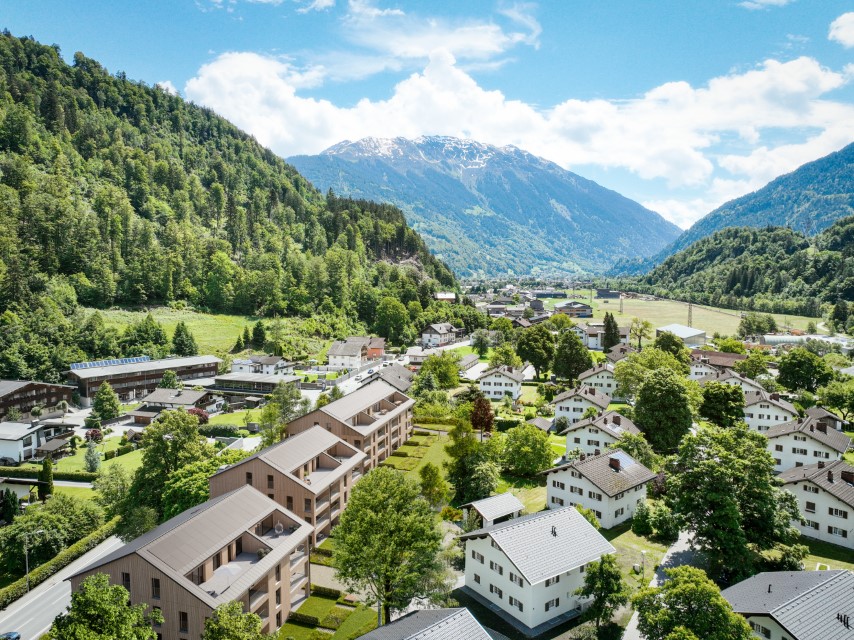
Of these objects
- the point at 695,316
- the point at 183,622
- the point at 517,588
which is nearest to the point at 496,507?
the point at 517,588

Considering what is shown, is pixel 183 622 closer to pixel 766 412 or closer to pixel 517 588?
pixel 517 588

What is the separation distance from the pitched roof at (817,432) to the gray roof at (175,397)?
6995cm

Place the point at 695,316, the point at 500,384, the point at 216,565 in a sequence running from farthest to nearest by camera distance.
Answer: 1. the point at 695,316
2. the point at 500,384
3. the point at 216,565

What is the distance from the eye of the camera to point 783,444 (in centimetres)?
4888

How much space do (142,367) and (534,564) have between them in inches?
3090

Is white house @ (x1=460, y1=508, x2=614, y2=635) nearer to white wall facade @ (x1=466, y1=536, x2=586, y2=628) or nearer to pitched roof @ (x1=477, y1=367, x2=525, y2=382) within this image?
white wall facade @ (x1=466, y1=536, x2=586, y2=628)

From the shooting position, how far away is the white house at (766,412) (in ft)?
189

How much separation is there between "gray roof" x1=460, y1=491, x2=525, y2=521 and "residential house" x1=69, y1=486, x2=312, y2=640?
38.6 feet

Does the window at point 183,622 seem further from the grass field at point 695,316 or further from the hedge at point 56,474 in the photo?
the grass field at point 695,316

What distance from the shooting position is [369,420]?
168 ft

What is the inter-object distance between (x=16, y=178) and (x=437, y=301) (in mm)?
98714

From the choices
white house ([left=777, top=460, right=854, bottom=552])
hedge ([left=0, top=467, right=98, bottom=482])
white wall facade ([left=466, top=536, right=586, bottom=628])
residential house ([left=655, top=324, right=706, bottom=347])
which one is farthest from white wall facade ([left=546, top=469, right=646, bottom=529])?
residential house ([left=655, top=324, right=706, bottom=347])

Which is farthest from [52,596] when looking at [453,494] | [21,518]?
[453,494]

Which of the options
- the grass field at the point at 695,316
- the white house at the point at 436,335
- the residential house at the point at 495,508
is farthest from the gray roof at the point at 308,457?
the grass field at the point at 695,316
